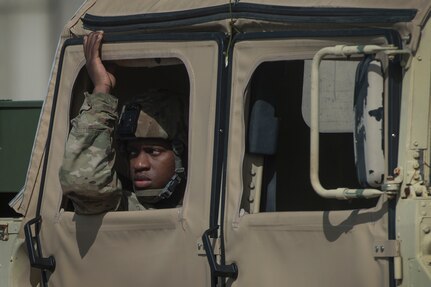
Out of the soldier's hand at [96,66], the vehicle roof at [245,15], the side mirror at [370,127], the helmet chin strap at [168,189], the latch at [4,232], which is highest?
the vehicle roof at [245,15]

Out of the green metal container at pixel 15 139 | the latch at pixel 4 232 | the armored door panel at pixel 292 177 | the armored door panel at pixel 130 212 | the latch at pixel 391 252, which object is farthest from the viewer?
the green metal container at pixel 15 139

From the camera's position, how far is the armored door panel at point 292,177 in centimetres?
454

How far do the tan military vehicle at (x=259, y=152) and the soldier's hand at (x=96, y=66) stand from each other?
62 mm

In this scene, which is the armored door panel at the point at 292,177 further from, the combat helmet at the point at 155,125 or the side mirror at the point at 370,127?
the combat helmet at the point at 155,125

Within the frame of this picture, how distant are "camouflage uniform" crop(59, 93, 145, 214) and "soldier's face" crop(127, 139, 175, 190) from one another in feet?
0.47

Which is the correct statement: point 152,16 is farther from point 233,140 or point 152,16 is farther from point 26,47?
point 26,47

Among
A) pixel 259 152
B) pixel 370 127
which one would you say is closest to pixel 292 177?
pixel 259 152

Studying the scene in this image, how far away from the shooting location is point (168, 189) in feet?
17.3

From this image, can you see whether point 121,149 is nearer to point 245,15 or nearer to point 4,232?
point 4,232

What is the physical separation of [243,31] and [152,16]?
462 mm

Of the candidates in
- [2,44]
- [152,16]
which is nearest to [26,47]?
[2,44]

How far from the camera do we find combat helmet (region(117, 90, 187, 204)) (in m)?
5.37

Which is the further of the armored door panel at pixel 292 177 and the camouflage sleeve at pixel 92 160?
the camouflage sleeve at pixel 92 160

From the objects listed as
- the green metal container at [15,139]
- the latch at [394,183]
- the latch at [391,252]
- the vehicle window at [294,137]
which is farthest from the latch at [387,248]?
the green metal container at [15,139]
